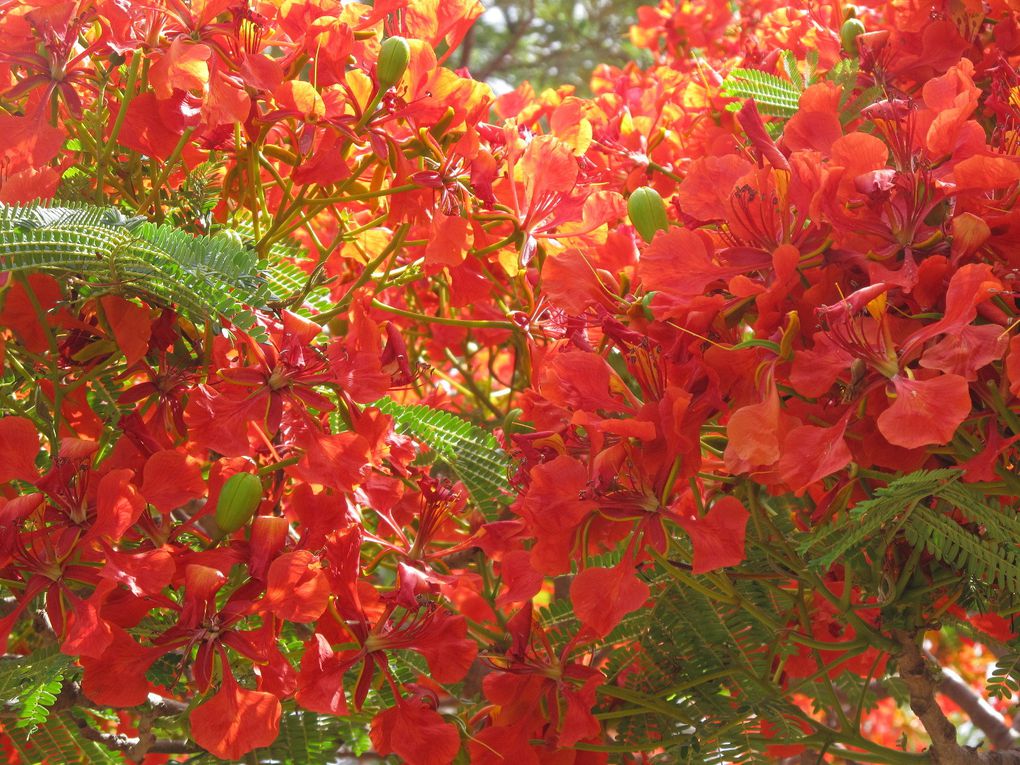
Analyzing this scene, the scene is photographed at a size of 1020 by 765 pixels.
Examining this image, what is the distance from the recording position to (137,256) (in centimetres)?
101

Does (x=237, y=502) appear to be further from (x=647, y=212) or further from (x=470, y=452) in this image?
(x=647, y=212)

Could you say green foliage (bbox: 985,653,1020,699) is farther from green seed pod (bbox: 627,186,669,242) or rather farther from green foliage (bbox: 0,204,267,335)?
green foliage (bbox: 0,204,267,335)

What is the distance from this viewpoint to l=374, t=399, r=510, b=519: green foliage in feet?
4.21

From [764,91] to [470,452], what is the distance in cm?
64

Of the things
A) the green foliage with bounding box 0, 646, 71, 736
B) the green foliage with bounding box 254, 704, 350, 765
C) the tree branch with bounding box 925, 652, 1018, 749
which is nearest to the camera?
the green foliage with bounding box 0, 646, 71, 736

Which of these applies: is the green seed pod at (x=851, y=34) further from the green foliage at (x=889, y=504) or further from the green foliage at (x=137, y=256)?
the green foliage at (x=137, y=256)

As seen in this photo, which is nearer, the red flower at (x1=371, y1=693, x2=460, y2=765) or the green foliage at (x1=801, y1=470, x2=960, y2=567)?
the green foliage at (x1=801, y1=470, x2=960, y2=567)

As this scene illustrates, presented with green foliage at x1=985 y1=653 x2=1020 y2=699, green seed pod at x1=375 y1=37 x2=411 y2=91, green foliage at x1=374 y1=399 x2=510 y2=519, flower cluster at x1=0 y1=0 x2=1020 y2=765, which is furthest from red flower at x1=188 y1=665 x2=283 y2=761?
green foliage at x1=985 y1=653 x2=1020 y2=699

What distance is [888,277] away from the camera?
869 millimetres

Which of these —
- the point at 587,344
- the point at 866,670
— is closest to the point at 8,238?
the point at 587,344

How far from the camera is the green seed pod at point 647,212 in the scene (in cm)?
112

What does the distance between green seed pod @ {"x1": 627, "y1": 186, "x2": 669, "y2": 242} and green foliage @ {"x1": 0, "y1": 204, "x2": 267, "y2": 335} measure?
1.29ft

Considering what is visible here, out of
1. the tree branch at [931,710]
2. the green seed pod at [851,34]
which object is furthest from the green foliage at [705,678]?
the green seed pod at [851,34]

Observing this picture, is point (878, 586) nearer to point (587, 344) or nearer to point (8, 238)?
point (587, 344)
